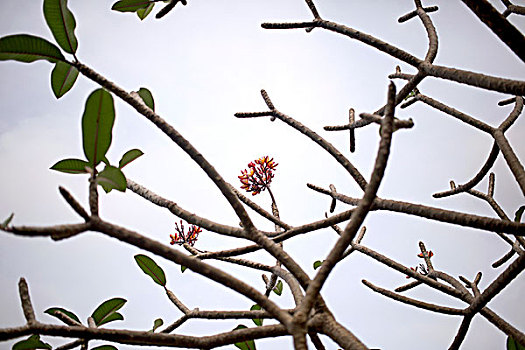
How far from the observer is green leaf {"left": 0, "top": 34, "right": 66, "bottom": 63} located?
1.55ft

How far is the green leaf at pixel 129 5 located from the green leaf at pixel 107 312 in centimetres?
58

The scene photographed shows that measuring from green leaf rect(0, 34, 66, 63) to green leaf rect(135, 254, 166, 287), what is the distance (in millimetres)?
460

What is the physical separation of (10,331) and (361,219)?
38cm

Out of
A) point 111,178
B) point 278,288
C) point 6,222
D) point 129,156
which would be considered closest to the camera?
point 6,222

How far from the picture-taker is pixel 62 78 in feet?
1.69

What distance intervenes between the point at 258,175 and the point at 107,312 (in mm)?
762

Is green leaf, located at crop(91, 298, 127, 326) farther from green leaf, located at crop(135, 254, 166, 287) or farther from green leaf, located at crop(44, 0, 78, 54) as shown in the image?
green leaf, located at crop(44, 0, 78, 54)

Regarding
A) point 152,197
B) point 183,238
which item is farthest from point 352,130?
point 183,238

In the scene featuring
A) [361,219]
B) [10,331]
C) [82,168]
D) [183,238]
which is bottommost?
[10,331]

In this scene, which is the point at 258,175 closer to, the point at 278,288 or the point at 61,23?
the point at 278,288

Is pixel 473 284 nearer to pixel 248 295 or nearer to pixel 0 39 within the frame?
pixel 248 295

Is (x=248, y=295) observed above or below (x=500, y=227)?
below

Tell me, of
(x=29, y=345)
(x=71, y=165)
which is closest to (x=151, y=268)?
(x=29, y=345)

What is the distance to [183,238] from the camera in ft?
4.86
